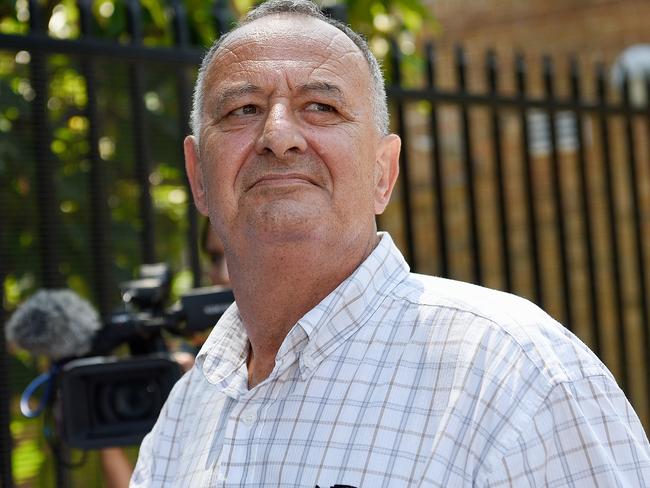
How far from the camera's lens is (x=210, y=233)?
3.53m

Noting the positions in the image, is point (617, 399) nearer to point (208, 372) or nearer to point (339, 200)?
point (339, 200)

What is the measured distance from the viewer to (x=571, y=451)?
1.24 meters

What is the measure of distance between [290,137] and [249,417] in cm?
42

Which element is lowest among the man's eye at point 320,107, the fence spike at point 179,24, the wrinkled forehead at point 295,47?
the man's eye at point 320,107

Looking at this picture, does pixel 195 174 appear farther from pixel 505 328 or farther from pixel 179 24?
pixel 179 24

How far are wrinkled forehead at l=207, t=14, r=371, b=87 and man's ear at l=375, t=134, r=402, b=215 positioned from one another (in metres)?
0.12

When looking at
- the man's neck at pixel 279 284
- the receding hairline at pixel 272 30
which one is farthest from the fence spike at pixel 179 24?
the man's neck at pixel 279 284

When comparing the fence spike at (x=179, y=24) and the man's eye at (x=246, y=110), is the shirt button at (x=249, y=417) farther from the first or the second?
the fence spike at (x=179, y=24)

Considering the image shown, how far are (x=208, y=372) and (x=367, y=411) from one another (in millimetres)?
389

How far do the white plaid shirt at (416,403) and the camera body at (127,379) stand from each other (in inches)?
32.7

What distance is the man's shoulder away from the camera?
50.9 inches

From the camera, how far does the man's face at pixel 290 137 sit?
5.01 feet

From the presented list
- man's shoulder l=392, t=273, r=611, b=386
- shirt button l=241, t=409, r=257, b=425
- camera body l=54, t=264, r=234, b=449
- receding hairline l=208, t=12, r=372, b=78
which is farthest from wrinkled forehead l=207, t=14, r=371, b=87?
camera body l=54, t=264, r=234, b=449

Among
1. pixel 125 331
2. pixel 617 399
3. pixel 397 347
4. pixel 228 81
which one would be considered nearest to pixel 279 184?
pixel 228 81
